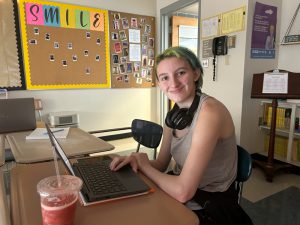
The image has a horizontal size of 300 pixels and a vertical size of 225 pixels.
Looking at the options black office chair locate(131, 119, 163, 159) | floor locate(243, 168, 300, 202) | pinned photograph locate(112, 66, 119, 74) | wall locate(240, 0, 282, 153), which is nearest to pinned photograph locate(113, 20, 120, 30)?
pinned photograph locate(112, 66, 119, 74)

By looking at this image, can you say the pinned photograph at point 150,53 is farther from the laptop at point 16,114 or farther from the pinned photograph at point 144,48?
the laptop at point 16,114

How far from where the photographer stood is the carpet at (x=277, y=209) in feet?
6.53

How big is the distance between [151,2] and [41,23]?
2.12m

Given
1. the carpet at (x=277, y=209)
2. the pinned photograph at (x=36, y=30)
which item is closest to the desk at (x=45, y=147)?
the carpet at (x=277, y=209)

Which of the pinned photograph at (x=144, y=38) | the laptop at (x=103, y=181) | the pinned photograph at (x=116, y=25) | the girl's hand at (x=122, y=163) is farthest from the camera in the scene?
the pinned photograph at (x=144, y=38)

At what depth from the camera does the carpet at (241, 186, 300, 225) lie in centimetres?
199

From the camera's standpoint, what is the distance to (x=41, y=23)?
3.62 m

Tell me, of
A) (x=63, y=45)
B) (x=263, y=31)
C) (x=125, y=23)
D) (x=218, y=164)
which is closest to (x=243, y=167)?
(x=218, y=164)

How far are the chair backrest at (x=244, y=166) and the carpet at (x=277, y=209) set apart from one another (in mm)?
966

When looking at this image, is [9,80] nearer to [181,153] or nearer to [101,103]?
[101,103]

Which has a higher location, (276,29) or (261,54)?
(276,29)

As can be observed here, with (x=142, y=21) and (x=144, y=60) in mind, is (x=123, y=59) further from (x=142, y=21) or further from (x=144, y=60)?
(x=142, y=21)

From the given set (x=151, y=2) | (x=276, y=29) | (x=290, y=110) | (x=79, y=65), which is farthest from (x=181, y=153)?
(x=151, y=2)

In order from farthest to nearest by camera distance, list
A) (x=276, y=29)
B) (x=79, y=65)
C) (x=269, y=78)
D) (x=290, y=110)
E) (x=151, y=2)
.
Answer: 1. (x=151, y=2)
2. (x=79, y=65)
3. (x=276, y=29)
4. (x=290, y=110)
5. (x=269, y=78)
